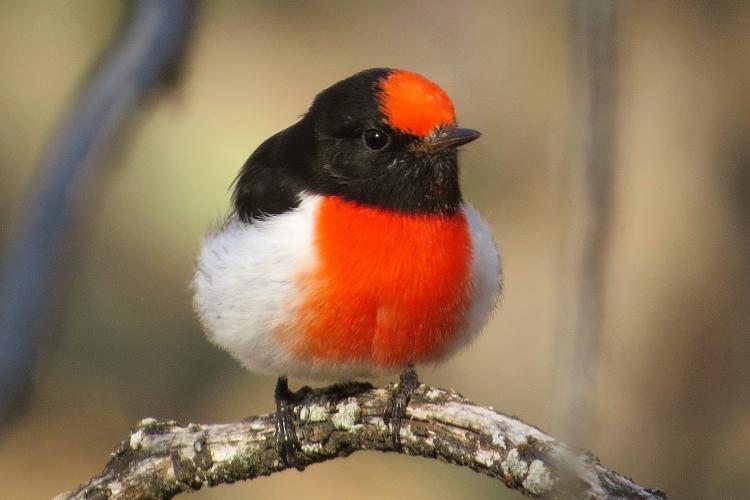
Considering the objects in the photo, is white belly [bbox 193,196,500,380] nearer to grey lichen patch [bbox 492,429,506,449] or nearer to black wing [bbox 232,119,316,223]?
black wing [bbox 232,119,316,223]

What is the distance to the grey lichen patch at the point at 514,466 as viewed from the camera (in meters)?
2.92

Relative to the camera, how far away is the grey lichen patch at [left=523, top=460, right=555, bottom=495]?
2.86 meters

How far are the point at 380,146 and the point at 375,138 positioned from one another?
0.04m

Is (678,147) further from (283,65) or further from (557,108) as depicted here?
(283,65)

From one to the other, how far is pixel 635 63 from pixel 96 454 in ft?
13.7

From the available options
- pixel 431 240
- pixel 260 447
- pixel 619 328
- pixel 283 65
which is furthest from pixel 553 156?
pixel 260 447

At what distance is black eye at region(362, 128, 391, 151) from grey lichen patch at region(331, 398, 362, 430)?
0.87 m

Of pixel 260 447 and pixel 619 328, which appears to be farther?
pixel 619 328

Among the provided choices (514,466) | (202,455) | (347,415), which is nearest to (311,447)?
(347,415)

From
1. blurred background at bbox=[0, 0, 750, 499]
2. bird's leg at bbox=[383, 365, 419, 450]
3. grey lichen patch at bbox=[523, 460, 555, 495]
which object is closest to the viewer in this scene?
grey lichen patch at bbox=[523, 460, 555, 495]

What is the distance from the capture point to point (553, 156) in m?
6.92

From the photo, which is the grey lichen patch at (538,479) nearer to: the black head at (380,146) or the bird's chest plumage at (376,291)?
the bird's chest plumage at (376,291)

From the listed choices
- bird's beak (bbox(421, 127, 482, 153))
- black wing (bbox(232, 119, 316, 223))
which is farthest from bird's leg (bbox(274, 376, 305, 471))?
bird's beak (bbox(421, 127, 482, 153))

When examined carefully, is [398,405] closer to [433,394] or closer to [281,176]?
[433,394]
